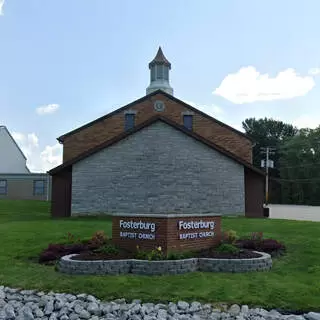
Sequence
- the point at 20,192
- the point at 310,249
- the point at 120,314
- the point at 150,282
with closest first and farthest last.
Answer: the point at 120,314, the point at 150,282, the point at 310,249, the point at 20,192

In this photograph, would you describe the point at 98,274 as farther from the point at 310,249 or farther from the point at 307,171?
the point at 307,171

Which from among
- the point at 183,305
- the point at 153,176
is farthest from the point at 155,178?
the point at 183,305

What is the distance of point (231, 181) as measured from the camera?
28.8 meters

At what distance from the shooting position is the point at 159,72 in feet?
162

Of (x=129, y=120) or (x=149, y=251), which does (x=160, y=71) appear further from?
(x=149, y=251)

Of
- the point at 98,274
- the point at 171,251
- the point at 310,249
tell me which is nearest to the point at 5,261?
the point at 98,274

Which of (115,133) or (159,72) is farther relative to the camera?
(159,72)

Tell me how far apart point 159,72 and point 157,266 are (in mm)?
40259

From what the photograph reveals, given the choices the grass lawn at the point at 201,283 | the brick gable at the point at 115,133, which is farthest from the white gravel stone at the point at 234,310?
the brick gable at the point at 115,133

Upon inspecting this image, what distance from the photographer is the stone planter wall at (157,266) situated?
35.7 feet

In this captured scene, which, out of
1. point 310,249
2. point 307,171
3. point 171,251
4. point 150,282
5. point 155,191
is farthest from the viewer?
point 307,171

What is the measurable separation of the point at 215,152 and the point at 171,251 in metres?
17.3

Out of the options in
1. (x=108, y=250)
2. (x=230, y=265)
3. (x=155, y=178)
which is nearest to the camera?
(x=230, y=265)

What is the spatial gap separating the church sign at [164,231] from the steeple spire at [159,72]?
36.5 m
